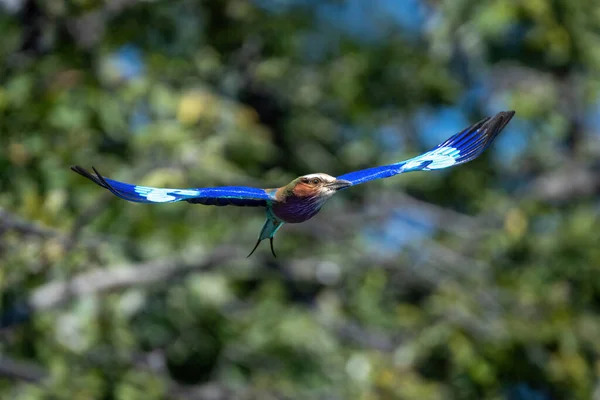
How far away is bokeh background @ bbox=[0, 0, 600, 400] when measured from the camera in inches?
161

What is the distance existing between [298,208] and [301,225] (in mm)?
3911

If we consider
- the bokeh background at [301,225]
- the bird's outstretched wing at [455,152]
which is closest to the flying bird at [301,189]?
the bird's outstretched wing at [455,152]

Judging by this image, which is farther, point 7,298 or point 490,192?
point 490,192

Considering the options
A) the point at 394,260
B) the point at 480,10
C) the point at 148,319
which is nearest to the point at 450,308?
the point at 394,260

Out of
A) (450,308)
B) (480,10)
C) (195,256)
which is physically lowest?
(450,308)

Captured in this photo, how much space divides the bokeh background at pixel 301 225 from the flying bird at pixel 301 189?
1492 millimetres

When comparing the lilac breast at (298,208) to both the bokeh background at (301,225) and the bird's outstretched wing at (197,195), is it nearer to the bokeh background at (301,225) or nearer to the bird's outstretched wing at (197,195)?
the bird's outstretched wing at (197,195)

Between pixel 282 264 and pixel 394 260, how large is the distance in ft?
2.25

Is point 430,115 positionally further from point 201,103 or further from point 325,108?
point 201,103

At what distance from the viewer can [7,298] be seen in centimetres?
365

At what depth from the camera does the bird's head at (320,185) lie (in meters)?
1.07

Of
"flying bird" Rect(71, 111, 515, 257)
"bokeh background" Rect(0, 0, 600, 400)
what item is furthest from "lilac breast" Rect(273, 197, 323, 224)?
"bokeh background" Rect(0, 0, 600, 400)

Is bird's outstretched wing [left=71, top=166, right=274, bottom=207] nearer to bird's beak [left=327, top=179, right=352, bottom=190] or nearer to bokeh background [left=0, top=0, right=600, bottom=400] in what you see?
bird's beak [left=327, top=179, right=352, bottom=190]

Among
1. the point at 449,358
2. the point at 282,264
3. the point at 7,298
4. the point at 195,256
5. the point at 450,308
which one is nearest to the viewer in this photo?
the point at 7,298
